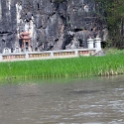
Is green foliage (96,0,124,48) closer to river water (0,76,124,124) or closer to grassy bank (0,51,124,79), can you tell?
grassy bank (0,51,124,79)

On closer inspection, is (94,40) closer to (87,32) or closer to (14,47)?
(87,32)

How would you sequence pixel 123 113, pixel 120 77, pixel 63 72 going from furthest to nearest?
pixel 63 72
pixel 120 77
pixel 123 113

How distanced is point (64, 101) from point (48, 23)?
2087cm

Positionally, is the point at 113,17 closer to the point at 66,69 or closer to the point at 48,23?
the point at 48,23

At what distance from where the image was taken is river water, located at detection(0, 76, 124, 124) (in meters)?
11.0

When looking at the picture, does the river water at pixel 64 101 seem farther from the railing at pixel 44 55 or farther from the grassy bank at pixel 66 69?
the railing at pixel 44 55

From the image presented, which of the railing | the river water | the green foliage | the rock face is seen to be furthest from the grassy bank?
the green foliage

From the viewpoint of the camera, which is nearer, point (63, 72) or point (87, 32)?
point (63, 72)

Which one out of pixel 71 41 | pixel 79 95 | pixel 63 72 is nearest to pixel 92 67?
pixel 63 72

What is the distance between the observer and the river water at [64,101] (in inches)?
433

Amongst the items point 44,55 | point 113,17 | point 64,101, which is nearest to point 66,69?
point 44,55

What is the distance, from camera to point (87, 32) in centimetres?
3462

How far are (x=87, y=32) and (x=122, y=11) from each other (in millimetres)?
2433

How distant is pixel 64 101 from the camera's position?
13.9m
